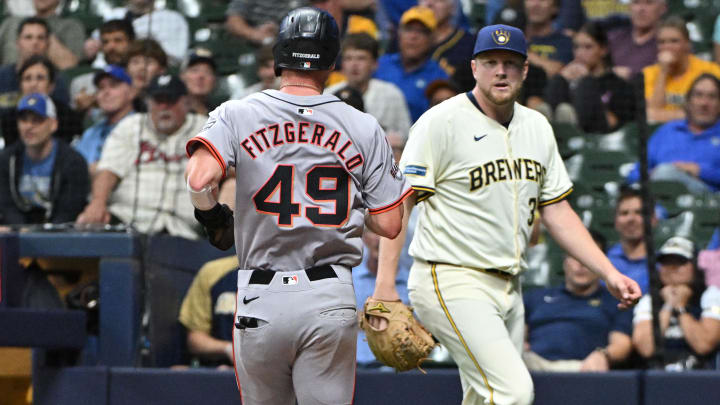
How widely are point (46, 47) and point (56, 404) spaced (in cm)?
353

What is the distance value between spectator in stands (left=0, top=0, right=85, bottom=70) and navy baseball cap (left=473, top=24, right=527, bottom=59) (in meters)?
5.14

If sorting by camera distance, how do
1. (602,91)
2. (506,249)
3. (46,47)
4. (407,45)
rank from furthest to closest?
(46,47)
(407,45)
(602,91)
(506,249)

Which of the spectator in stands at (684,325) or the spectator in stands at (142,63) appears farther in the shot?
the spectator in stands at (142,63)

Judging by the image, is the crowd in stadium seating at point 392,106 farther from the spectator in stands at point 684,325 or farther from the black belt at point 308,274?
the black belt at point 308,274

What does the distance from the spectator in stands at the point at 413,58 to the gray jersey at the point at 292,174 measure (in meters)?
4.24

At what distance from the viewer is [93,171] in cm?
650

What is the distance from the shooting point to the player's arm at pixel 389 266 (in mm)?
3639

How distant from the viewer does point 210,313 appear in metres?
5.85

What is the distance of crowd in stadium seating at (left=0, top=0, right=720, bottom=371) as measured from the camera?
5.65 metres

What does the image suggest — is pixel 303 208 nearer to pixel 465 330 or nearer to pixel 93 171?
pixel 465 330

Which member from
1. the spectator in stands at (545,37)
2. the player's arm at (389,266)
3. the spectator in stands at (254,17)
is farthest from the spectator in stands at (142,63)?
the player's arm at (389,266)

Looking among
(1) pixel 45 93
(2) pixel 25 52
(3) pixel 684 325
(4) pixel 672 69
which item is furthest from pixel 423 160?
(2) pixel 25 52

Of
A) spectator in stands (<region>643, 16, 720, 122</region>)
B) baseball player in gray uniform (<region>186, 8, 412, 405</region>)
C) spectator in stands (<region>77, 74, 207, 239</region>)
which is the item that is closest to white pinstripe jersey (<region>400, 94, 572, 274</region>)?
baseball player in gray uniform (<region>186, 8, 412, 405</region>)

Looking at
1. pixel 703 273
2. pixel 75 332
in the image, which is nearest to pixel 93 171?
pixel 75 332
